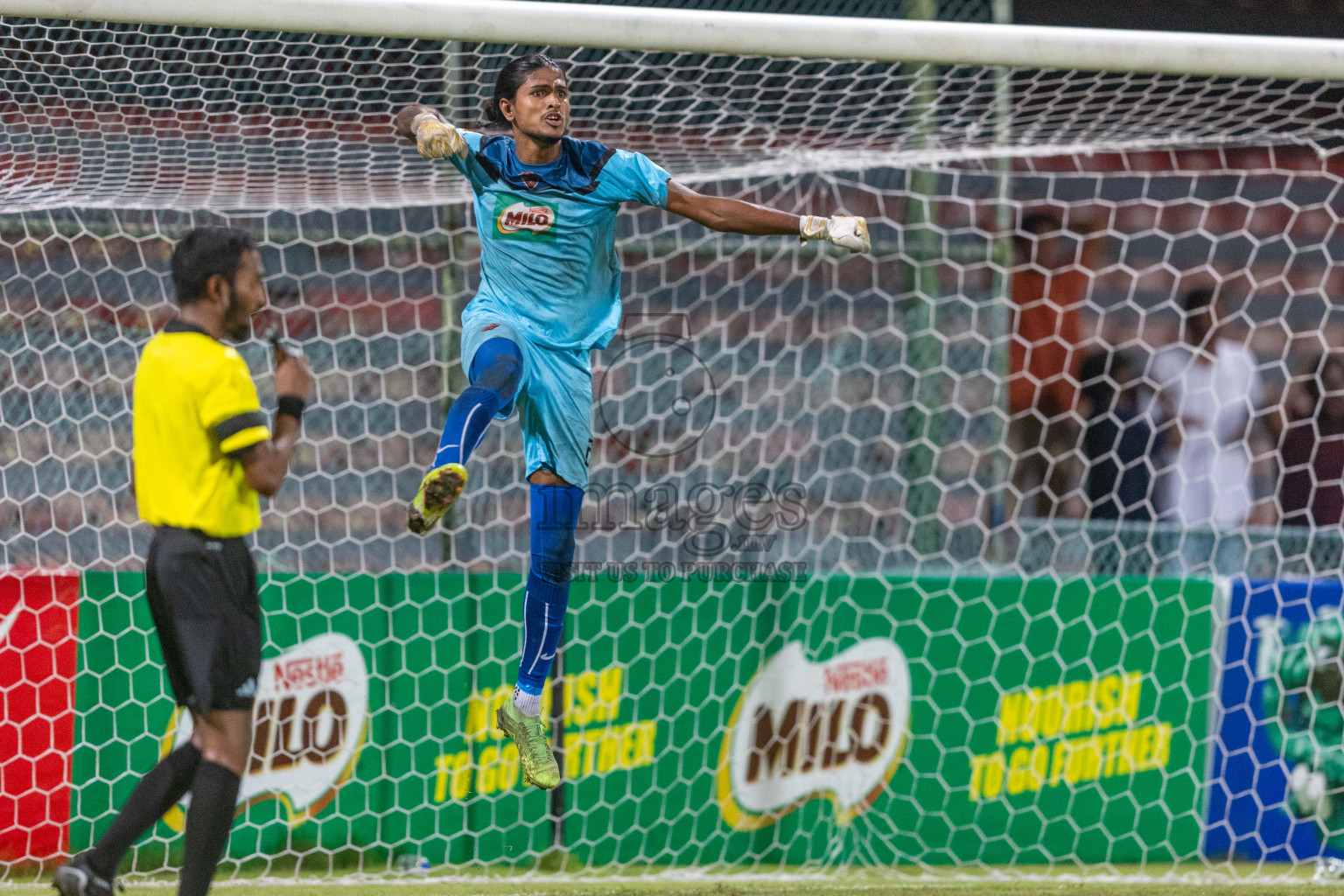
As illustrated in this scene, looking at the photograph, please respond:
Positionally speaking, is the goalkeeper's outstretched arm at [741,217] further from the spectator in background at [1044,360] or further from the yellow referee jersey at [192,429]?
the spectator in background at [1044,360]

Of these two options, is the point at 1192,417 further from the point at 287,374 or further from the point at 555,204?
the point at 287,374

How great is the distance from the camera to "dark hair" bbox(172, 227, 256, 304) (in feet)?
9.79

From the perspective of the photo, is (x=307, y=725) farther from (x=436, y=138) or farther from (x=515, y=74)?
(x=515, y=74)

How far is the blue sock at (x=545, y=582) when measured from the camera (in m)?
3.59

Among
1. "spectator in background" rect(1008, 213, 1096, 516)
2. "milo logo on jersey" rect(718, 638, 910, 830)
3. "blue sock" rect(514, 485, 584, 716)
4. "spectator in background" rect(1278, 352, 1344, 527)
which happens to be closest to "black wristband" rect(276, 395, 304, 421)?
"blue sock" rect(514, 485, 584, 716)

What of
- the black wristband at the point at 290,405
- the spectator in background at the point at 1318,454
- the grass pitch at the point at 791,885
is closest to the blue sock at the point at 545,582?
the black wristband at the point at 290,405

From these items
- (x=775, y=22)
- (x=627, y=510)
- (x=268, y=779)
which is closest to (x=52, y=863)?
(x=268, y=779)

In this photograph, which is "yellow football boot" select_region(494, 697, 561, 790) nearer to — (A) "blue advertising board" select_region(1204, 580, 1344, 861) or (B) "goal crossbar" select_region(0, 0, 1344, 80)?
(B) "goal crossbar" select_region(0, 0, 1344, 80)

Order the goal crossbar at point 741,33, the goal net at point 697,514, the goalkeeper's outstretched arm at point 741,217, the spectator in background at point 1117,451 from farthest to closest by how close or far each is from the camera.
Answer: the spectator in background at point 1117,451
the goal net at point 697,514
the goal crossbar at point 741,33
the goalkeeper's outstretched arm at point 741,217

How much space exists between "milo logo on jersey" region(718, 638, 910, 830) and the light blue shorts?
1.57m

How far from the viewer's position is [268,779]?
180 inches

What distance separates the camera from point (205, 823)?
2.98 m

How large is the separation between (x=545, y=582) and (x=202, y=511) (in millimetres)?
991

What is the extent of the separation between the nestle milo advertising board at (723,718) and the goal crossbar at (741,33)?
1.92 metres
